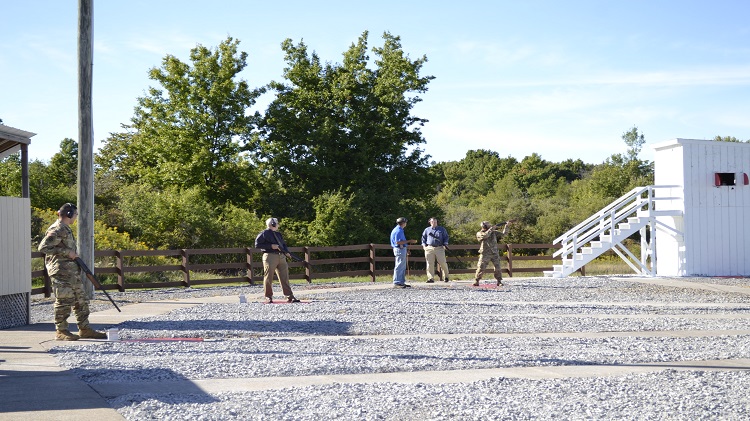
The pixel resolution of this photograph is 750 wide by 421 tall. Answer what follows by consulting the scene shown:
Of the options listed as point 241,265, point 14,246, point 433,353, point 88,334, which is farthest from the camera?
point 241,265

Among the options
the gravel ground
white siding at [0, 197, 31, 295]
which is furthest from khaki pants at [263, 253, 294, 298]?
white siding at [0, 197, 31, 295]

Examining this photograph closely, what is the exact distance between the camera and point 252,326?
12977mm

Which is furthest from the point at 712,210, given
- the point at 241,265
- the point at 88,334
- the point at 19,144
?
the point at 88,334

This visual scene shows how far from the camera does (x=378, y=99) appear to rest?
138ft

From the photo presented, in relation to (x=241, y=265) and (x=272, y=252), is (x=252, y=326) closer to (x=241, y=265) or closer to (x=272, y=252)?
(x=272, y=252)

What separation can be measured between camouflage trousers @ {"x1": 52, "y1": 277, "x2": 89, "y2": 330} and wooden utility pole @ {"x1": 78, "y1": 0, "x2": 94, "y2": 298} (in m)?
5.58

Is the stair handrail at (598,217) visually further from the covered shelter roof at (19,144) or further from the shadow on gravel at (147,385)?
the shadow on gravel at (147,385)

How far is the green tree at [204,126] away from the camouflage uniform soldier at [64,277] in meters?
28.3

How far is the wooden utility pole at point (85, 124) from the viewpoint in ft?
54.2

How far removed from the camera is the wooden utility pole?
16531mm

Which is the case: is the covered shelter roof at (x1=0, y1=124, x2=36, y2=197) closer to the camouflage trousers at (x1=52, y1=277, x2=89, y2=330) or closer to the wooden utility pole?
the wooden utility pole

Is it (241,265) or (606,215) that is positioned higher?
(606,215)

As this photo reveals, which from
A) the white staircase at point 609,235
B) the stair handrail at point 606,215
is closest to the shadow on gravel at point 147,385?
the white staircase at point 609,235

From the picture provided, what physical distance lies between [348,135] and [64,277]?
30642 mm
